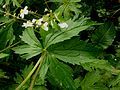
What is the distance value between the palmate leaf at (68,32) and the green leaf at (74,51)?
29 mm

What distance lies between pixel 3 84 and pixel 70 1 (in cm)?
66

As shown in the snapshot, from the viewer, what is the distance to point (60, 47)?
1.30 meters

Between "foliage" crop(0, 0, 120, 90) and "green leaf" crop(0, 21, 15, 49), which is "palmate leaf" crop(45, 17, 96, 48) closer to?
"foliage" crop(0, 0, 120, 90)

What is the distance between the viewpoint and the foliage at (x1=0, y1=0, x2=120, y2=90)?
4.23 feet

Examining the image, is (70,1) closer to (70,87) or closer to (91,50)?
(91,50)

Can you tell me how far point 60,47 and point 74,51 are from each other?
0.22 ft

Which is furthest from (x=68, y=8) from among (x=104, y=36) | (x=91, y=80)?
(x=91, y=80)

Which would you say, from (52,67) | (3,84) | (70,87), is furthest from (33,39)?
(3,84)

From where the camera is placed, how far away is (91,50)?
1342mm

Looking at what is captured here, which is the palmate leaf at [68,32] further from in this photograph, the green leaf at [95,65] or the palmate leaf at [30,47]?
the green leaf at [95,65]

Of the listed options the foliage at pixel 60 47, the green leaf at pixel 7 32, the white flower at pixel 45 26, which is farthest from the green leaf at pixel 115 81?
the green leaf at pixel 7 32

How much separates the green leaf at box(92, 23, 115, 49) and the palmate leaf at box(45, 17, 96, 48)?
0.56 metres

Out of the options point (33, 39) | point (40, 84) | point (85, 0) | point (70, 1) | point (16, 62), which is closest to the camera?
point (33, 39)

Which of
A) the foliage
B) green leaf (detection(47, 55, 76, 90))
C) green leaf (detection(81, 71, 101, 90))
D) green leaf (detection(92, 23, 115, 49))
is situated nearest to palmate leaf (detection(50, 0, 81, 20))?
the foliage
